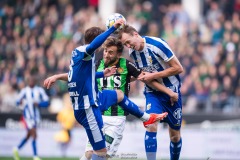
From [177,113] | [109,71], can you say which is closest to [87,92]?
[109,71]

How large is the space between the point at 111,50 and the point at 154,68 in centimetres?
78

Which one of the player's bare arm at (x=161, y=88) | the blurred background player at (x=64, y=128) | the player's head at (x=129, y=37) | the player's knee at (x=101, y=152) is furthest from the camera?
the blurred background player at (x=64, y=128)

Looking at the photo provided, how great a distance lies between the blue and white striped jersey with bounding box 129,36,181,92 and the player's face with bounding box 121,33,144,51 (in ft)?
0.40

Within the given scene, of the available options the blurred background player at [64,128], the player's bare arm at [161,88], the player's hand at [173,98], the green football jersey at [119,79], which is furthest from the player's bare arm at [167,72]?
the blurred background player at [64,128]

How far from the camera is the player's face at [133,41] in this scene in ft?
42.1

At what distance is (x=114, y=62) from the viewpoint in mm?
13195

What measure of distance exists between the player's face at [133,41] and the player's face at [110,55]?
0.24 meters

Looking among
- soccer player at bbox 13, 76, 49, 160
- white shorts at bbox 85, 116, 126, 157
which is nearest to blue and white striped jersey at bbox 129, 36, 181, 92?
white shorts at bbox 85, 116, 126, 157

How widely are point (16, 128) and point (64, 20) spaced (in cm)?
619

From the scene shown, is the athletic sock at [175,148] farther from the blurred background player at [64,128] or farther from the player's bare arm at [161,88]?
the blurred background player at [64,128]

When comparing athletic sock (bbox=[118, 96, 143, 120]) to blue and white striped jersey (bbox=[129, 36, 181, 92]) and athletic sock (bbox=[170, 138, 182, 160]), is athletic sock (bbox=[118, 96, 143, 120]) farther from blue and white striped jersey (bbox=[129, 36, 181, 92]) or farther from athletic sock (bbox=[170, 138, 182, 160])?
athletic sock (bbox=[170, 138, 182, 160])

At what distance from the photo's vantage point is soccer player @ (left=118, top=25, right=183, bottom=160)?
12891mm

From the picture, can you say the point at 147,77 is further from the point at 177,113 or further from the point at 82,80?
the point at 82,80

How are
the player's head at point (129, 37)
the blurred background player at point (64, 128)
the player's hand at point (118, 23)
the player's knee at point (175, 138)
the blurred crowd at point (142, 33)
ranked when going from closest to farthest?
the player's hand at point (118, 23) → the player's head at point (129, 37) → the player's knee at point (175, 138) → the blurred background player at point (64, 128) → the blurred crowd at point (142, 33)
